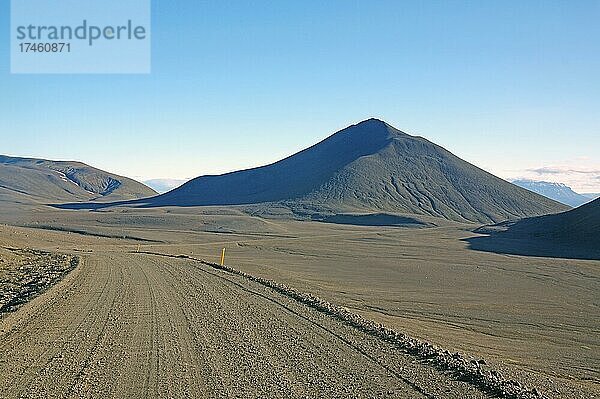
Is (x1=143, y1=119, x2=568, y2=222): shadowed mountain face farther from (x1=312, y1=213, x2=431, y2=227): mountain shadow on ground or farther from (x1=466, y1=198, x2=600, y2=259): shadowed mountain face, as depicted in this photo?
(x1=466, y1=198, x2=600, y2=259): shadowed mountain face

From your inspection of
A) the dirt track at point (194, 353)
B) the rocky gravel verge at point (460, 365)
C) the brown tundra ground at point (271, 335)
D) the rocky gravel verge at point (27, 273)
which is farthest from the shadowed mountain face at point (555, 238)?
the dirt track at point (194, 353)

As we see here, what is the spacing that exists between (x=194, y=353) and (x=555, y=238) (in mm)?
68208

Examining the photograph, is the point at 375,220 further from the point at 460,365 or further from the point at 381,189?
the point at 460,365

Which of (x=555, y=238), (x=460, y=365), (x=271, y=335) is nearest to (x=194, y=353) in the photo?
(x=271, y=335)

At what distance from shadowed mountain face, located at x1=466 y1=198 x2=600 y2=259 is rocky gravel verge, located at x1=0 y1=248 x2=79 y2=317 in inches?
1619

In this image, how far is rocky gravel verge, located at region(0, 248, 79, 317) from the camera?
18552 millimetres

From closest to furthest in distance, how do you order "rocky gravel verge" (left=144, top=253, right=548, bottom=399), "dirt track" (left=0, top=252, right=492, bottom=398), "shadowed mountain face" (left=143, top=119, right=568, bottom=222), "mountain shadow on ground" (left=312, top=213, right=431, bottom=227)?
"dirt track" (left=0, top=252, right=492, bottom=398) → "rocky gravel verge" (left=144, top=253, right=548, bottom=399) → "mountain shadow on ground" (left=312, top=213, right=431, bottom=227) → "shadowed mountain face" (left=143, top=119, right=568, bottom=222)

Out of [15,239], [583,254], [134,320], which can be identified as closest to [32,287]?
[134,320]

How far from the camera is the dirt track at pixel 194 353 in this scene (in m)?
9.33

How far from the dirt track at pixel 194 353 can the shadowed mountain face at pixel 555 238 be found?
46858mm

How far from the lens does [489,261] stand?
157ft

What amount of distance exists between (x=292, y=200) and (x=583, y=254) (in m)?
96.7

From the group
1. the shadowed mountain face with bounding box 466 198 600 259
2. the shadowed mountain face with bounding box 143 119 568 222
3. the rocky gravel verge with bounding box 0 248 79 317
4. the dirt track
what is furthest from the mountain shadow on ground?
the dirt track

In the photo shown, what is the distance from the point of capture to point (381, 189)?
165 metres
